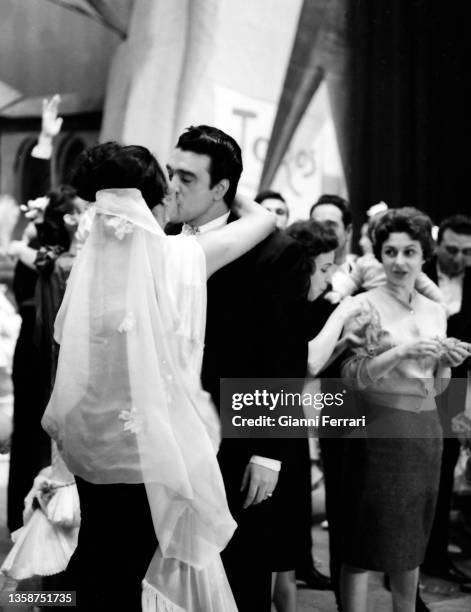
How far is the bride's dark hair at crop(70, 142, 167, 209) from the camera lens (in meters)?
1.73

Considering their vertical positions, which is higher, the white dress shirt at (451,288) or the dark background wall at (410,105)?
the dark background wall at (410,105)

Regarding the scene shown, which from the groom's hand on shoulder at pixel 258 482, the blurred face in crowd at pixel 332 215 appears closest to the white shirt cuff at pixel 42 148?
the blurred face in crowd at pixel 332 215

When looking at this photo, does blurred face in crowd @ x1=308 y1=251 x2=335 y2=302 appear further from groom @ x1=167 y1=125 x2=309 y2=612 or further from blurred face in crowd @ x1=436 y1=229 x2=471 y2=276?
blurred face in crowd @ x1=436 y1=229 x2=471 y2=276

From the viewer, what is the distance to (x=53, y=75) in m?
4.07

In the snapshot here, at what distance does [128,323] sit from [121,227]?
0.21m

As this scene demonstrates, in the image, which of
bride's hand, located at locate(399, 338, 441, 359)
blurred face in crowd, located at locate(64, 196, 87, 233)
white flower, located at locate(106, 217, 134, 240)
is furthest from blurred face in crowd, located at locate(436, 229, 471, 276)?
white flower, located at locate(106, 217, 134, 240)

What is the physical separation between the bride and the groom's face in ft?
0.40

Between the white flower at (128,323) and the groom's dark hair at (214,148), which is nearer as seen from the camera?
the white flower at (128,323)

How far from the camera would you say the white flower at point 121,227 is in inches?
66.6

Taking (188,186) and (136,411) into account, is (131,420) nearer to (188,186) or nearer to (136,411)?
(136,411)

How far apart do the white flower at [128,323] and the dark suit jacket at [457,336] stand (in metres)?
1.80

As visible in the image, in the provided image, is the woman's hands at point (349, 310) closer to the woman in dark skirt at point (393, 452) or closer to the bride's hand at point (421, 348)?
the woman in dark skirt at point (393, 452)

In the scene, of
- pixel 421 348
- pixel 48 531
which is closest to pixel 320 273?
pixel 421 348

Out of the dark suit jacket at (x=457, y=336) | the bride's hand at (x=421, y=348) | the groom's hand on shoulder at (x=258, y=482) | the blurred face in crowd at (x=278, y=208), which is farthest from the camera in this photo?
the blurred face in crowd at (x=278, y=208)
